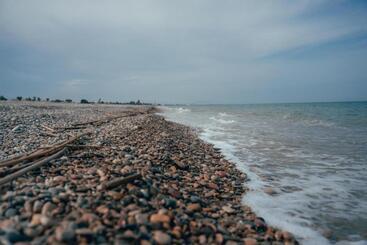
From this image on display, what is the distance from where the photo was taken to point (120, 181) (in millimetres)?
4008

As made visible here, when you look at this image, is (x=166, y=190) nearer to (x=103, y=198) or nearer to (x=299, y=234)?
(x=103, y=198)

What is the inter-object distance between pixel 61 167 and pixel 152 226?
2.80 meters

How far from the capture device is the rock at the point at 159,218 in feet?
10.5

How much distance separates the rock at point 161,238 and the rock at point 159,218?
0.22m

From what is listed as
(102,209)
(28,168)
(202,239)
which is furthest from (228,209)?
(28,168)

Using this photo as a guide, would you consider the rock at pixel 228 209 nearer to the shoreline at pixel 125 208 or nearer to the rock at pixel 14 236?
the shoreline at pixel 125 208

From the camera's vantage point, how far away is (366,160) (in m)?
8.89

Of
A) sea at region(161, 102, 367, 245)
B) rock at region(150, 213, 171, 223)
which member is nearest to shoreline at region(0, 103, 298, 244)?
rock at region(150, 213, 171, 223)

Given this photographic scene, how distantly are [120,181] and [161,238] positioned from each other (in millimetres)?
1363

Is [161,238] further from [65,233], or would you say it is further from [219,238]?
[65,233]

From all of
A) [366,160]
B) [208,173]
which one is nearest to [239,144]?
[366,160]

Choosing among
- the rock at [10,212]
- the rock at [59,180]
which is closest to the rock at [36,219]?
the rock at [10,212]

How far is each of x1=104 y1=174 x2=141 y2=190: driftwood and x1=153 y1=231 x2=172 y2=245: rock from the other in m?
1.19

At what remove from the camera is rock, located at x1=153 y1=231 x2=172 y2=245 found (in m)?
2.87
